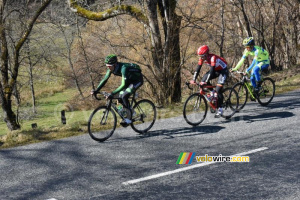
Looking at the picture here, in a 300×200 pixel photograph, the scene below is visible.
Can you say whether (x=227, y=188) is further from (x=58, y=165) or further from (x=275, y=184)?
(x=58, y=165)

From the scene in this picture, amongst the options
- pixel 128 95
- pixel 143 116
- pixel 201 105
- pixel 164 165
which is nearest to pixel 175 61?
pixel 201 105

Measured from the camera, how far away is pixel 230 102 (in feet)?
32.1

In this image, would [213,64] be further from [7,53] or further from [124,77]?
[7,53]

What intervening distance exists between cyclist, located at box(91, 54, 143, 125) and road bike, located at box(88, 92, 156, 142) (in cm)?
12

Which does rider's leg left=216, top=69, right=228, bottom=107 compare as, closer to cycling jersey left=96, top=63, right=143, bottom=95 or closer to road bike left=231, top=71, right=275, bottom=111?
road bike left=231, top=71, right=275, bottom=111

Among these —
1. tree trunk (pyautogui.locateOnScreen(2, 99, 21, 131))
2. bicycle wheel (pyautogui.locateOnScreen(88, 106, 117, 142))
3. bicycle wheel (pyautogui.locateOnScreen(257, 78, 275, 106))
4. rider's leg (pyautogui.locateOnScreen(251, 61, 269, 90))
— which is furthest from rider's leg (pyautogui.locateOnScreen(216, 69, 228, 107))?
tree trunk (pyautogui.locateOnScreen(2, 99, 21, 131))

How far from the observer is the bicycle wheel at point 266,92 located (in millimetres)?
10828

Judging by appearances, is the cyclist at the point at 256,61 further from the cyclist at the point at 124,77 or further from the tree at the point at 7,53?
the tree at the point at 7,53

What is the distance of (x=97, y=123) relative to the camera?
819cm

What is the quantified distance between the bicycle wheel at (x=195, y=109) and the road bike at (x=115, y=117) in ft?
2.81

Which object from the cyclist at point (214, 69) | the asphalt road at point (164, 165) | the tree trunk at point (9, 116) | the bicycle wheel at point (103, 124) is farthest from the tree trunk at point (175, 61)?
the tree trunk at point (9, 116)

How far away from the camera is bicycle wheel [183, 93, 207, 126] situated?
893cm

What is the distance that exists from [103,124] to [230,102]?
141 inches

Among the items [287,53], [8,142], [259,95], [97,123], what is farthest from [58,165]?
[287,53]
